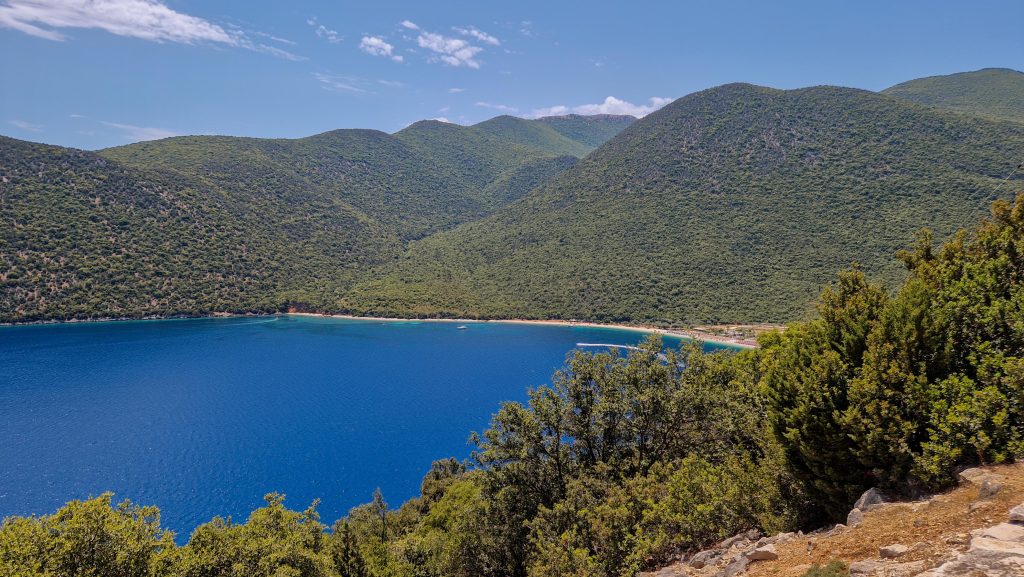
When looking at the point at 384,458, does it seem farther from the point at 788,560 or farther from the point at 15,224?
the point at 15,224

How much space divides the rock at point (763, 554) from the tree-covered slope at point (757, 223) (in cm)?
12836

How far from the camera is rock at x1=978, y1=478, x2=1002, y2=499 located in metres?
9.05

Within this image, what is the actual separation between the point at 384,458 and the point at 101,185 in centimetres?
18139

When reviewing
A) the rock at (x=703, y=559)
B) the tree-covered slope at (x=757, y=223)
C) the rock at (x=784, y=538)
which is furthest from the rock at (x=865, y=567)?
the tree-covered slope at (x=757, y=223)

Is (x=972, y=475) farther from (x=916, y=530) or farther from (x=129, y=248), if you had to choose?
(x=129, y=248)

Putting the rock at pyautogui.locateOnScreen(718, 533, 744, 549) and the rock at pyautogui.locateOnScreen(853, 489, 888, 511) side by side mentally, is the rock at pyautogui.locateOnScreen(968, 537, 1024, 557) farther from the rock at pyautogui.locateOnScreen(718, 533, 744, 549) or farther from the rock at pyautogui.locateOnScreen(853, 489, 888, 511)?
→ the rock at pyautogui.locateOnScreen(718, 533, 744, 549)

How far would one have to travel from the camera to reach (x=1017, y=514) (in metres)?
7.73

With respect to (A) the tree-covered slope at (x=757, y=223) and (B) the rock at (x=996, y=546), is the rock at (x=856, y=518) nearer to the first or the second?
(B) the rock at (x=996, y=546)

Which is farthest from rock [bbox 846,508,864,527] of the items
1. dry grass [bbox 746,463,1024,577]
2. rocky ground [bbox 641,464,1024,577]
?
dry grass [bbox 746,463,1024,577]

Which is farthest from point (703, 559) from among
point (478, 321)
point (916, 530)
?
point (478, 321)

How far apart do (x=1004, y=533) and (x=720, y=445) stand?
1503 cm

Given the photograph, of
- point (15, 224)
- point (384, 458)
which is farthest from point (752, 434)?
point (15, 224)

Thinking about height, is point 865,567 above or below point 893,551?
below

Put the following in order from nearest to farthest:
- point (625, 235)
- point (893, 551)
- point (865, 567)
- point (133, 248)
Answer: point (865, 567) → point (893, 551) → point (133, 248) → point (625, 235)
